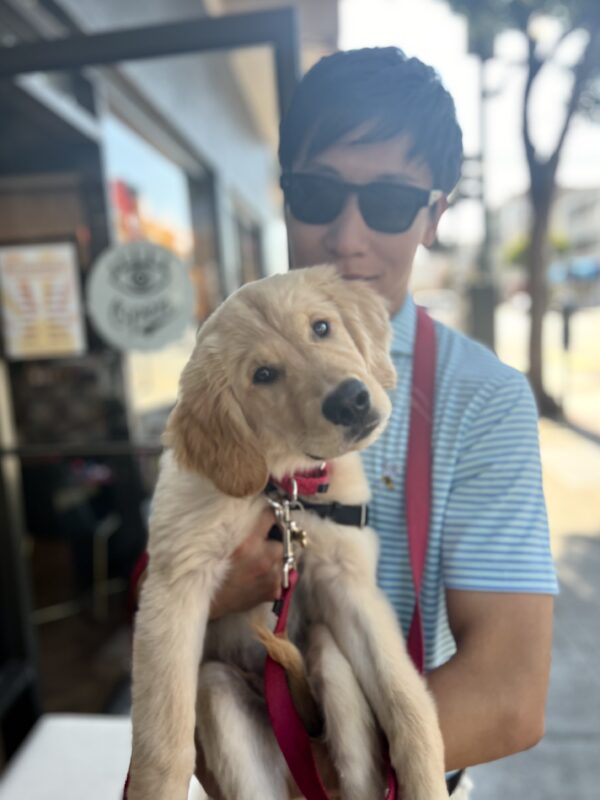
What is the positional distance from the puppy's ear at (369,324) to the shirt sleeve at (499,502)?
0.20 metres

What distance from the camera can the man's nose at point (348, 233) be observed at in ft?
2.82

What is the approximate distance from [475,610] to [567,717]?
2.38m

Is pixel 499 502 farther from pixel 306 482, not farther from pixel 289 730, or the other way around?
pixel 289 730

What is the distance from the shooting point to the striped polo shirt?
957 millimetres

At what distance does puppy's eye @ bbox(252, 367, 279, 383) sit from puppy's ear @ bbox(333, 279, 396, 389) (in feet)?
0.42

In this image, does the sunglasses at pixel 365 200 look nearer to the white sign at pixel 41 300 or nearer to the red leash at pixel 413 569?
the red leash at pixel 413 569

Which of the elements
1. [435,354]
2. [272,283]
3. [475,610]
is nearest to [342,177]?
[272,283]

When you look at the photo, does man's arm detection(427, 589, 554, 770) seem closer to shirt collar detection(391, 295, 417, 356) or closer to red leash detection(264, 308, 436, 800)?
red leash detection(264, 308, 436, 800)

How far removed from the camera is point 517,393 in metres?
0.99

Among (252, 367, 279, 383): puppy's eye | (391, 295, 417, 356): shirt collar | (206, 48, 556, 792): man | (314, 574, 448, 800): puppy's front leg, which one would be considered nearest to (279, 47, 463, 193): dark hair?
(206, 48, 556, 792): man

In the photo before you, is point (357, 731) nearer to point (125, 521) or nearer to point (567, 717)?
point (567, 717)

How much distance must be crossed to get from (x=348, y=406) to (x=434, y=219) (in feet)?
1.10

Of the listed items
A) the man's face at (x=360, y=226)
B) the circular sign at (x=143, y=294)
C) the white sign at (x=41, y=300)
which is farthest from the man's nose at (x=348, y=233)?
the white sign at (x=41, y=300)

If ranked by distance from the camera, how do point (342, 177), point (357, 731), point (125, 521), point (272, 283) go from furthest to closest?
point (125, 521)
point (357, 731)
point (342, 177)
point (272, 283)
